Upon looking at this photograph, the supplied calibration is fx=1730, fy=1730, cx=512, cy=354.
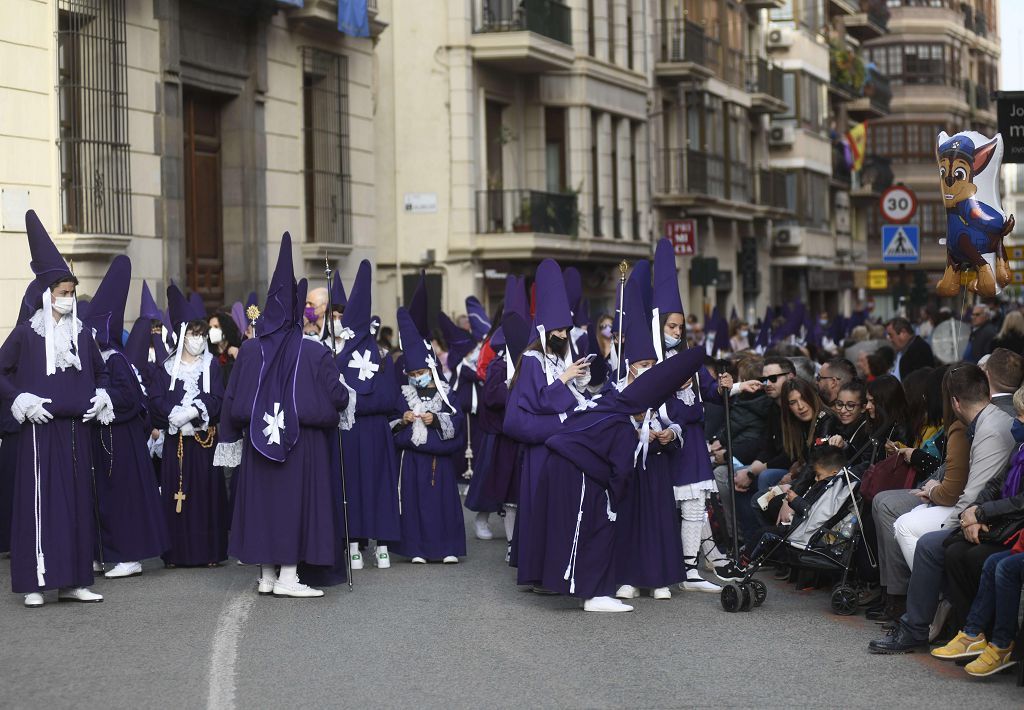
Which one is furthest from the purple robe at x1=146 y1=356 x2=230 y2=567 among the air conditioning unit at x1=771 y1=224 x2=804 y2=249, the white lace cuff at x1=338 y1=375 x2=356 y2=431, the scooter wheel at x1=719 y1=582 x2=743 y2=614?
the air conditioning unit at x1=771 y1=224 x2=804 y2=249

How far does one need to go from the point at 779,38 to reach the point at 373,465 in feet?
141

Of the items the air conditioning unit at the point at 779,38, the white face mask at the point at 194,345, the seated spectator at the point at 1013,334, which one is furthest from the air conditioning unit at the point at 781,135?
the white face mask at the point at 194,345

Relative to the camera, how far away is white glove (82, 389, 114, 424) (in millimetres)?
12188

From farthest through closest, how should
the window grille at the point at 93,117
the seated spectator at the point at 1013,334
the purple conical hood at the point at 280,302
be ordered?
the window grille at the point at 93,117 < the seated spectator at the point at 1013,334 < the purple conical hood at the point at 280,302

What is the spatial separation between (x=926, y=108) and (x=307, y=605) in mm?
71365

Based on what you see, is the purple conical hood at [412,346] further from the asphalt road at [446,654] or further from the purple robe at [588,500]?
the purple robe at [588,500]

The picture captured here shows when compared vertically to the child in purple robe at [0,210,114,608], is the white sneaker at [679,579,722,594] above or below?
below

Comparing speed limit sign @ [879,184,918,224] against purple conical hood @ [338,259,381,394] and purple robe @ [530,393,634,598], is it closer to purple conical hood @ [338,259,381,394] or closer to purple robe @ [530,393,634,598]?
purple conical hood @ [338,259,381,394]

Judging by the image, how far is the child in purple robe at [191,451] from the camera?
538 inches

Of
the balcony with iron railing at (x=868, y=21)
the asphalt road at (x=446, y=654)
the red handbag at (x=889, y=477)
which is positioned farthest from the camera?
the balcony with iron railing at (x=868, y=21)

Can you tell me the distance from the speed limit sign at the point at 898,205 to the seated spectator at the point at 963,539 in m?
12.0

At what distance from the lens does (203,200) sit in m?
24.5

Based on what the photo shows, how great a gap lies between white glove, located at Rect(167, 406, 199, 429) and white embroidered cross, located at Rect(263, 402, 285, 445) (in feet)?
5.74

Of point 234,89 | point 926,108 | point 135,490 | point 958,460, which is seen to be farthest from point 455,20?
point 926,108
